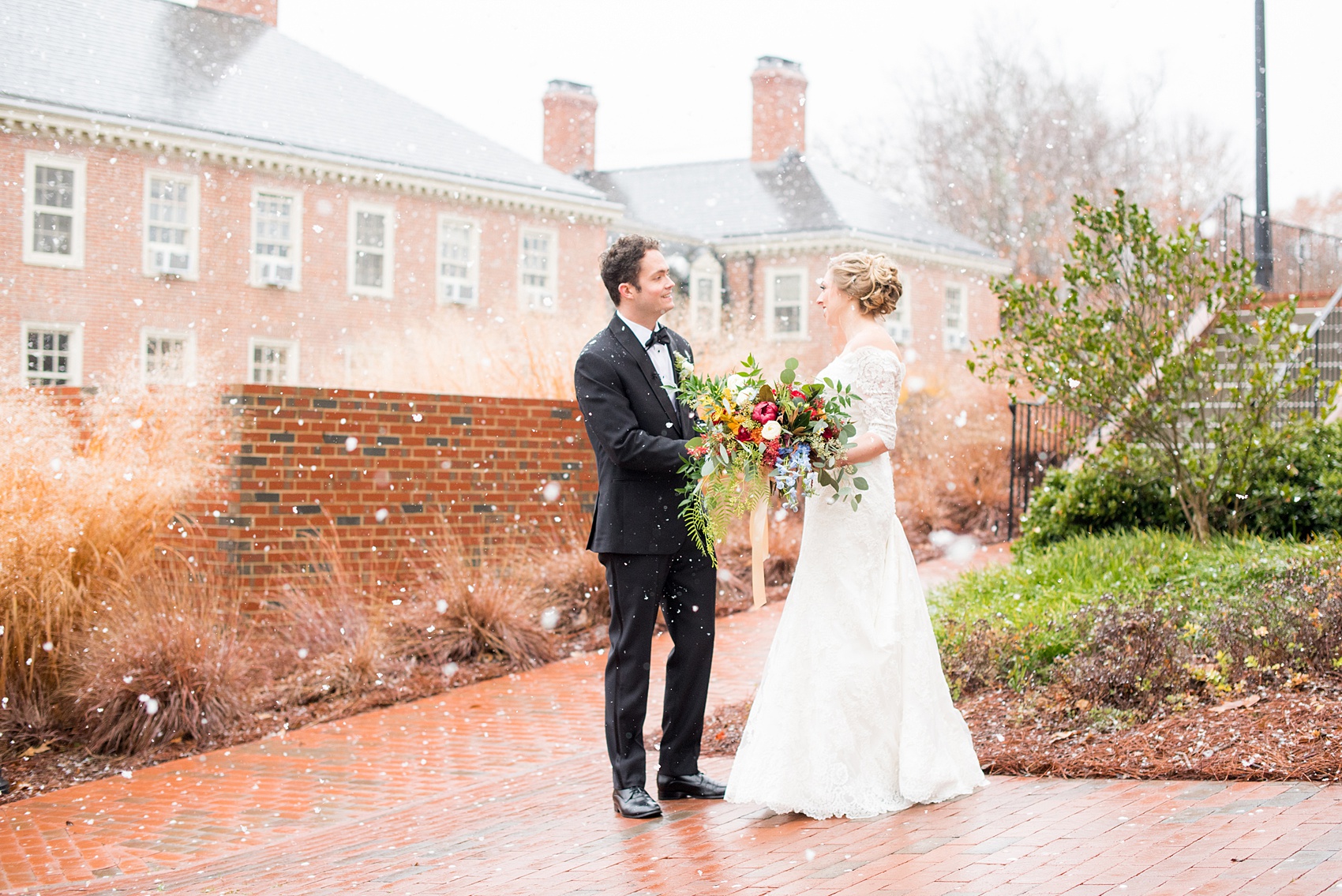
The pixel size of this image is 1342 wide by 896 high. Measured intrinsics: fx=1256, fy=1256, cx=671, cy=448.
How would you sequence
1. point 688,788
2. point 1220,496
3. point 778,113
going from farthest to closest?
point 778,113 → point 1220,496 → point 688,788

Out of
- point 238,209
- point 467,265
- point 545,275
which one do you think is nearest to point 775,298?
point 545,275

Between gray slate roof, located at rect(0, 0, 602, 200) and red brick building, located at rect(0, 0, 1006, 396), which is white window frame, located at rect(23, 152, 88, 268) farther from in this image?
gray slate roof, located at rect(0, 0, 602, 200)

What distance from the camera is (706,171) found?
3494 cm

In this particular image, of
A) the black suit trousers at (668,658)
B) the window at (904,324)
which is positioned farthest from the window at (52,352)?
the black suit trousers at (668,658)

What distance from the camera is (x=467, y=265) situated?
27.6 m

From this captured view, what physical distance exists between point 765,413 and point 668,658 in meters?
1.14

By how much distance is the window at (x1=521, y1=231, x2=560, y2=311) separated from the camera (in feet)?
93.4

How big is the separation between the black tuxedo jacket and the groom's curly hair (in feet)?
0.49

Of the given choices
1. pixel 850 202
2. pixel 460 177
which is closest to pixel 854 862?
pixel 460 177

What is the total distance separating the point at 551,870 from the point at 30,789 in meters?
3.42

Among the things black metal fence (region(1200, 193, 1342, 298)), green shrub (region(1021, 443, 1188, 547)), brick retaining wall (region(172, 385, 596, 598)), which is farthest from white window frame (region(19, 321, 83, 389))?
black metal fence (region(1200, 193, 1342, 298))

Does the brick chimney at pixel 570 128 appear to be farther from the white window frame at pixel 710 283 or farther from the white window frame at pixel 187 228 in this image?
the white window frame at pixel 187 228

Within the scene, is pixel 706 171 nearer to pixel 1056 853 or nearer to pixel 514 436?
pixel 514 436

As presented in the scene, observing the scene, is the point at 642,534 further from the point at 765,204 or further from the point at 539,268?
the point at 765,204
